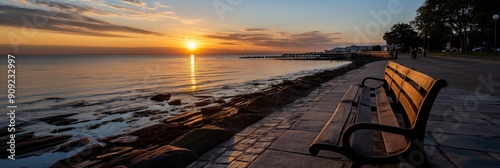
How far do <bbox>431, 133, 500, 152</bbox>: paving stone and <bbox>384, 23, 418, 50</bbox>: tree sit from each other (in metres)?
101

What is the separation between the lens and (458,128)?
13.1ft

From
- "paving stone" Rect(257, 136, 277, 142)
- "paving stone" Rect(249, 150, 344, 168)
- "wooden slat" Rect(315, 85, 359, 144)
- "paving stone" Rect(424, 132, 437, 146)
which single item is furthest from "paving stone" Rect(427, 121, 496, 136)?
"paving stone" Rect(257, 136, 277, 142)

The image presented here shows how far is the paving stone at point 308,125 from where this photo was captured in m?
4.27

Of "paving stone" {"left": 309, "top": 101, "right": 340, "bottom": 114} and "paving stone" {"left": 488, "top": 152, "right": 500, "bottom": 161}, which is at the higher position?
"paving stone" {"left": 309, "top": 101, "right": 340, "bottom": 114}

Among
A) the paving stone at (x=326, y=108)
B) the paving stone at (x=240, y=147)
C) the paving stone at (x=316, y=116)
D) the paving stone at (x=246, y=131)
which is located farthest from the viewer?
the paving stone at (x=326, y=108)

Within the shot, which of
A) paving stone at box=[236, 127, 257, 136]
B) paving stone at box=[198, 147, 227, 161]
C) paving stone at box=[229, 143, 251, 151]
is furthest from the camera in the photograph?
paving stone at box=[236, 127, 257, 136]

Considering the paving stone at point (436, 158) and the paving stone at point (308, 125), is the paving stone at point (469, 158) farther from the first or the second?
the paving stone at point (308, 125)

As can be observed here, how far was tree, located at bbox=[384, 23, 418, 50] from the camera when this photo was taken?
89.8 metres

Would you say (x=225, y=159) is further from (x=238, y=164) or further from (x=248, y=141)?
(x=248, y=141)

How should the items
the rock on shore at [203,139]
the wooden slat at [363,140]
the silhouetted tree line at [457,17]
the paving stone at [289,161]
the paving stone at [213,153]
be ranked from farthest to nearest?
1. the silhouetted tree line at [457,17]
2. the rock on shore at [203,139]
3. the paving stone at [213,153]
4. the paving stone at [289,161]
5. the wooden slat at [363,140]

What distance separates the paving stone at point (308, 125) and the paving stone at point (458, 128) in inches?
62.0

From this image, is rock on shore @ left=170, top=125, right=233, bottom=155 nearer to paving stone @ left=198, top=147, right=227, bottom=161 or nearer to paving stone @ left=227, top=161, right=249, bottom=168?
paving stone @ left=198, top=147, right=227, bottom=161

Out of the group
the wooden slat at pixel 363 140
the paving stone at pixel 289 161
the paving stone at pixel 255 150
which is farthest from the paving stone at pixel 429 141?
the paving stone at pixel 255 150

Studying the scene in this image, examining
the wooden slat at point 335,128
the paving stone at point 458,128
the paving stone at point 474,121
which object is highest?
the wooden slat at point 335,128
